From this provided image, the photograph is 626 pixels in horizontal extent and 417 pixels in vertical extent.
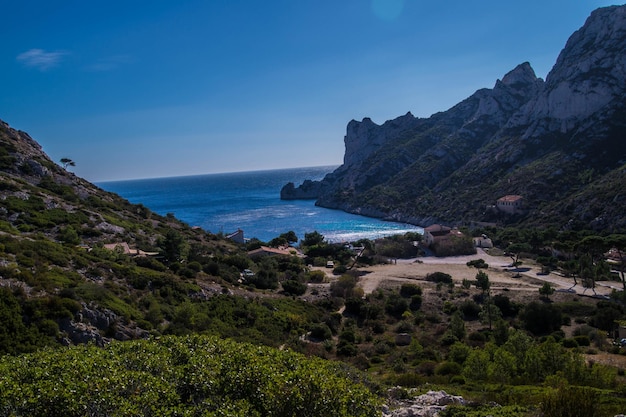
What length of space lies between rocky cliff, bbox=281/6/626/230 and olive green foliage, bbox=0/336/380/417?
76.1 m

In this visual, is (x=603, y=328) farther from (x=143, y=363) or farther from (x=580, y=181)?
(x=580, y=181)

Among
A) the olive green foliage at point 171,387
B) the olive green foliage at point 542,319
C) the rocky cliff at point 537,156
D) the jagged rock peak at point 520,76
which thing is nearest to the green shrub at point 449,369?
the olive green foliage at point 171,387

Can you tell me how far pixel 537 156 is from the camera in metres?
108

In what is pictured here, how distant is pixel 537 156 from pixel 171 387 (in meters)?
121

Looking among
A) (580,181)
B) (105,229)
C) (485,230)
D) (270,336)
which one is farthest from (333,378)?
(580,181)

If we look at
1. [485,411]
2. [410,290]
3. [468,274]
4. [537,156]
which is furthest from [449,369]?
[537,156]

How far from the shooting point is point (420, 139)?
173375mm

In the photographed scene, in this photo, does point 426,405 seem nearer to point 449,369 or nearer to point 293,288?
point 449,369

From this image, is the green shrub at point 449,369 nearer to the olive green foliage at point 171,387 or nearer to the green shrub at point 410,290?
the olive green foliage at point 171,387

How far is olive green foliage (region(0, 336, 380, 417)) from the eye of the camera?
23.8ft

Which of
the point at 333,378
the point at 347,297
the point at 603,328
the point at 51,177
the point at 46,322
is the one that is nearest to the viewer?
the point at 333,378

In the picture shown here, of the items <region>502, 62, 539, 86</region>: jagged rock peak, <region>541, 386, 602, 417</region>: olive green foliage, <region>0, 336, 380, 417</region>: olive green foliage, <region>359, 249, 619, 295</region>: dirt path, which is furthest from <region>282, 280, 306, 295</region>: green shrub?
<region>502, 62, 539, 86</region>: jagged rock peak

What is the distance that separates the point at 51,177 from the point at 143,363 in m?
57.0

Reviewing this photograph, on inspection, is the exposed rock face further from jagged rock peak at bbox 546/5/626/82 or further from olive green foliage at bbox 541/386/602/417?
jagged rock peak at bbox 546/5/626/82
